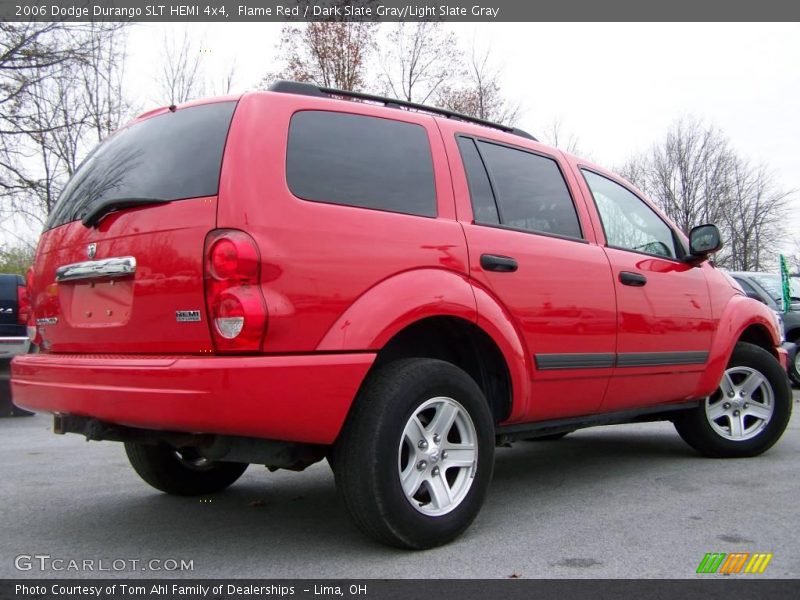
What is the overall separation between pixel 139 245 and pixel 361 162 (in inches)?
38.9

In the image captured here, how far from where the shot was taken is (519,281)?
3.60 meters

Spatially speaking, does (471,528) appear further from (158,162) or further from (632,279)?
(158,162)

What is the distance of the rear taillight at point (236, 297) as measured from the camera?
2660 millimetres

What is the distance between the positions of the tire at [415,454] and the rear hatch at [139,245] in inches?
28.7

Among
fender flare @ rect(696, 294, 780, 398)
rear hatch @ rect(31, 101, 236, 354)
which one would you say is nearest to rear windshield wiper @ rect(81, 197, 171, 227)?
rear hatch @ rect(31, 101, 236, 354)

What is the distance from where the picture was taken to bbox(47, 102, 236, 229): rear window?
292 centimetres

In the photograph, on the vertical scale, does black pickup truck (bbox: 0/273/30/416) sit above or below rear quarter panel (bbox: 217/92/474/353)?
below

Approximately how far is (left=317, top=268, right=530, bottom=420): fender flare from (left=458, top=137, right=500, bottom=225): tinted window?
44 centimetres

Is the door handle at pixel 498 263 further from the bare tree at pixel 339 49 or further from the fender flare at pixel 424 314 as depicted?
the bare tree at pixel 339 49

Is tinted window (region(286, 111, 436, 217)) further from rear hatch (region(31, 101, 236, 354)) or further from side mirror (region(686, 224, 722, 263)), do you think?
side mirror (region(686, 224, 722, 263))

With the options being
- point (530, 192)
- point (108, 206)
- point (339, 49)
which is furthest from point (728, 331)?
point (339, 49)

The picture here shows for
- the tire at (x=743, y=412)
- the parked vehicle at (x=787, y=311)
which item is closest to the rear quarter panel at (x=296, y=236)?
the tire at (x=743, y=412)
